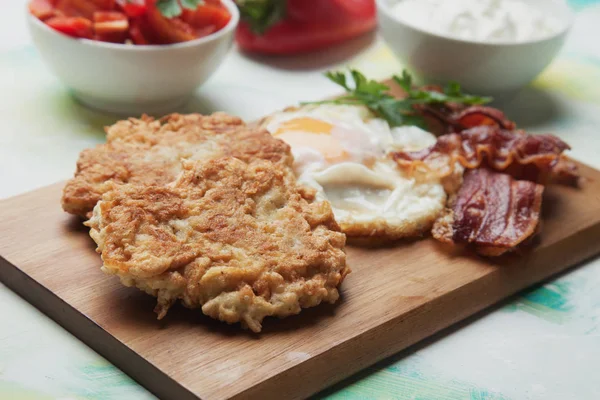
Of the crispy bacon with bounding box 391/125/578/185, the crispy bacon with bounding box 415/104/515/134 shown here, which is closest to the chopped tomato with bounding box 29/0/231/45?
the crispy bacon with bounding box 415/104/515/134

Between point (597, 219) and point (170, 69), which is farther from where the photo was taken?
point (170, 69)

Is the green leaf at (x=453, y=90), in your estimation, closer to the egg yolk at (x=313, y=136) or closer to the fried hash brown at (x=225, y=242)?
the egg yolk at (x=313, y=136)

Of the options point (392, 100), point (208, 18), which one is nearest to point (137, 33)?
point (208, 18)

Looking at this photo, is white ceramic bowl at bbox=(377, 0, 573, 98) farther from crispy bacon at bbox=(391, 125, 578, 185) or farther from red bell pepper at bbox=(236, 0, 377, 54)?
crispy bacon at bbox=(391, 125, 578, 185)

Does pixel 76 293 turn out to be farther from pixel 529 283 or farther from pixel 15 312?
pixel 529 283

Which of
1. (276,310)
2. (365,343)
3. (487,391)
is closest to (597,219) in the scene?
(487,391)

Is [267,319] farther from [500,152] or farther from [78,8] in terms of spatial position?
[78,8]

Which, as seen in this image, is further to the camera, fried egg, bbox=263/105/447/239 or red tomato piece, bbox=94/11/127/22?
red tomato piece, bbox=94/11/127/22
